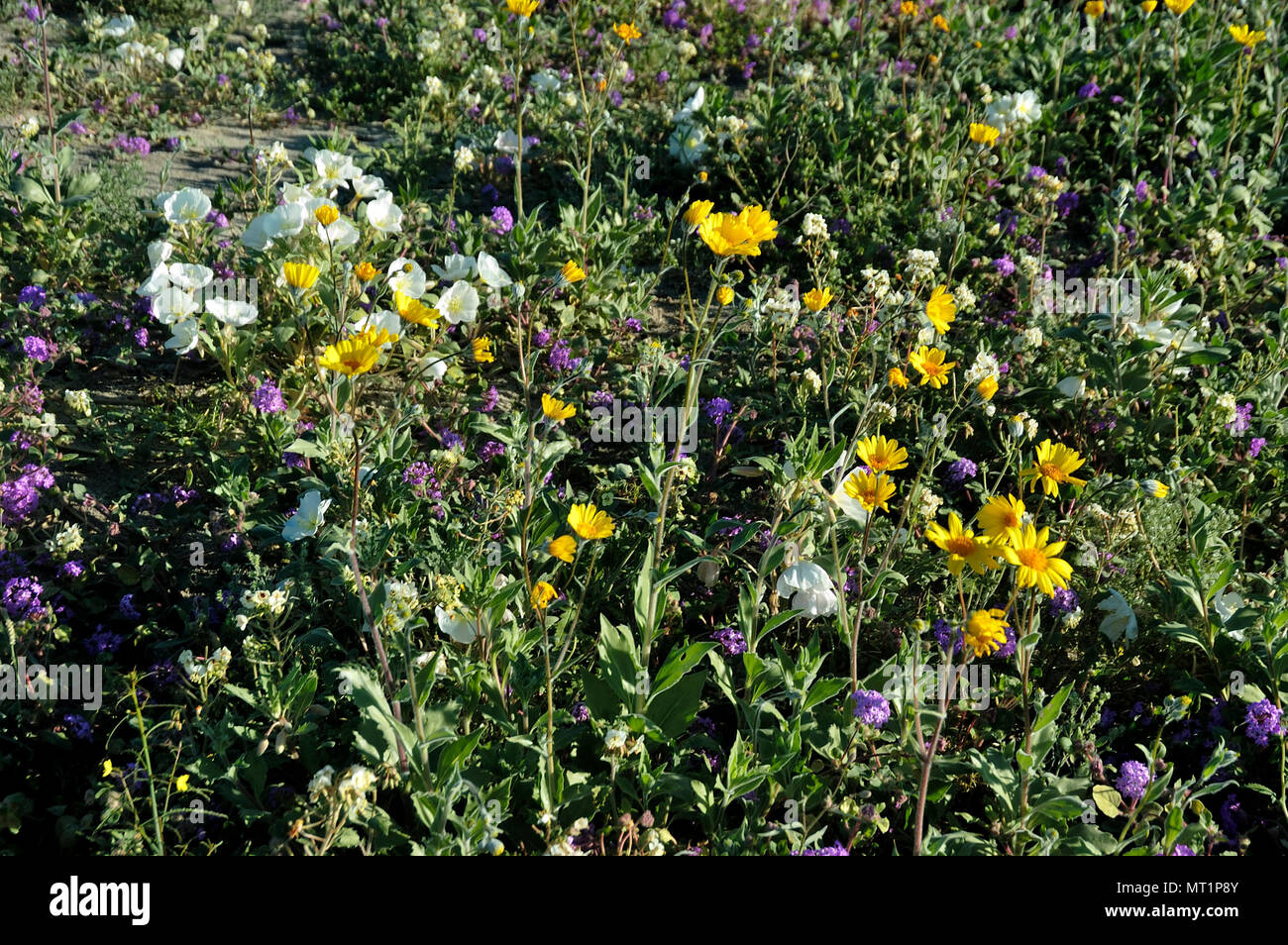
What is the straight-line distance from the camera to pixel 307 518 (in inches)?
122

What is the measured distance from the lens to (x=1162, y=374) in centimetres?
387

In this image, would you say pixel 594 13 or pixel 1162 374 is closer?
pixel 1162 374

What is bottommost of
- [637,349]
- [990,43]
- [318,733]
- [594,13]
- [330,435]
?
[318,733]

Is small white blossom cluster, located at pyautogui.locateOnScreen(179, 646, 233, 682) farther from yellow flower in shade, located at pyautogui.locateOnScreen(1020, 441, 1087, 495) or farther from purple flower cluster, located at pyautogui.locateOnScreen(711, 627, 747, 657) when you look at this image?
yellow flower in shade, located at pyautogui.locateOnScreen(1020, 441, 1087, 495)

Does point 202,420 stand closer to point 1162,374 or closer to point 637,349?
point 637,349

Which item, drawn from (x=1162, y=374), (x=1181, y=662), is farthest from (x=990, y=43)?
(x=1181, y=662)

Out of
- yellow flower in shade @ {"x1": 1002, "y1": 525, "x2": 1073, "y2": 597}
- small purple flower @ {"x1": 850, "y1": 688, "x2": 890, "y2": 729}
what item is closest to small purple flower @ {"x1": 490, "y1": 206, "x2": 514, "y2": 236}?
small purple flower @ {"x1": 850, "y1": 688, "x2": 890, "y2": 729}

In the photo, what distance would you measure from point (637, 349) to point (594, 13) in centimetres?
343

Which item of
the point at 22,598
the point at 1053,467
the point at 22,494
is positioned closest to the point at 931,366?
the point at 1053,467

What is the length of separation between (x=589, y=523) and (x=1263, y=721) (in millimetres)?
2011

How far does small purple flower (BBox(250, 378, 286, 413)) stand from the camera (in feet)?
11.7

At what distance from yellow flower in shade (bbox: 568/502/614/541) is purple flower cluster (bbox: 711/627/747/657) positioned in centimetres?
75
